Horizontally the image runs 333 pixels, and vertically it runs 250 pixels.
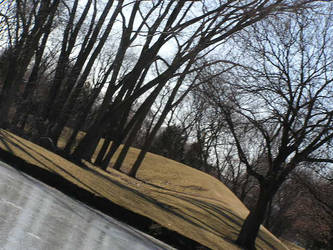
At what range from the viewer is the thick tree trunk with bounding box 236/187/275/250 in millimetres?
20938

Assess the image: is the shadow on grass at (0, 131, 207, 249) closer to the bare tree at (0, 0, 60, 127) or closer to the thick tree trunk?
the thick tree trunk

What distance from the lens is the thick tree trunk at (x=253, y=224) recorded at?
20938 millimetres

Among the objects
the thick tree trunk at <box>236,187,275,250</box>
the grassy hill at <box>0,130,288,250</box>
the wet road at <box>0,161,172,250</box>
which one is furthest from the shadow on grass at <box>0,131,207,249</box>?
the thick tree trunk at <box>236,187,275,250</box>

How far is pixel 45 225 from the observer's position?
8.34 m

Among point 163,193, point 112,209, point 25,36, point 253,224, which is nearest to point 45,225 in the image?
point 112,209

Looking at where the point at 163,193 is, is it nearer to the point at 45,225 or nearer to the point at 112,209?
the point at 112,209

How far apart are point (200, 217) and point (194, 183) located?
18.8 meters

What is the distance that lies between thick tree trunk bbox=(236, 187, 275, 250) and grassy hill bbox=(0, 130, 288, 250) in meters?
0.72

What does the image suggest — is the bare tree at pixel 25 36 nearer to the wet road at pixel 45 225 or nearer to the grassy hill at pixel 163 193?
the grassy hill at pixel 163 193

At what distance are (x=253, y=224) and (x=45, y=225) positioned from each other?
1462 cm

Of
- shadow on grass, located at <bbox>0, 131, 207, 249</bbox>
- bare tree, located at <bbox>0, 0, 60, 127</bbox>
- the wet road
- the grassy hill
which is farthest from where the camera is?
bare tree, located at <bbox>0, 0, 60, 127</bbox>

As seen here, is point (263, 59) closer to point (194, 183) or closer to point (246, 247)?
point (246, 247)

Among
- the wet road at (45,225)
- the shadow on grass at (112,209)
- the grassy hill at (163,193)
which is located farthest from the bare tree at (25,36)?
the wet road at (45,225)

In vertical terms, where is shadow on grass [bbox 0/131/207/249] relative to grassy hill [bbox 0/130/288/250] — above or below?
below
